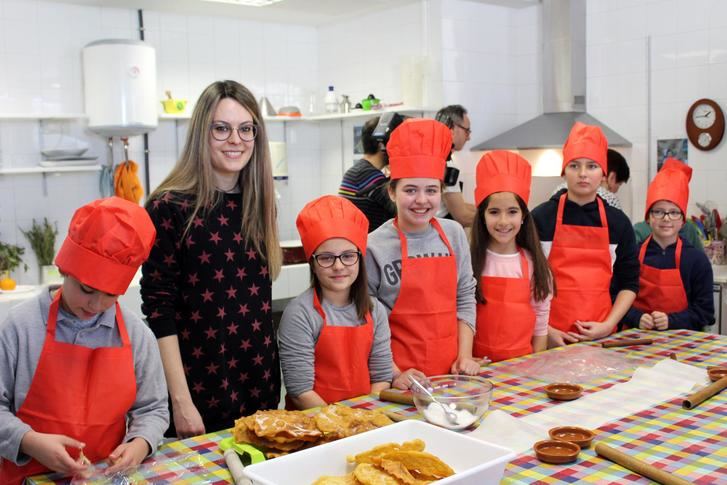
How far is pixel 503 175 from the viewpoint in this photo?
2.75 metres

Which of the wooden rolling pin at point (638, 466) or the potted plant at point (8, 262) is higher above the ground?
the potted plant at point (8, 262)

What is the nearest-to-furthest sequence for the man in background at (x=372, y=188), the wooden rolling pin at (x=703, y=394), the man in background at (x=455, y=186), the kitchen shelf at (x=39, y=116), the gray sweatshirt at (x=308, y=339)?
the wooden rolling pin at (x=703, y=394), the gray sweatshirt at (x=308, y=339), the man in background at (x=372, y=188), the man in background at (x=455, y=186), the kitchen shelf at (x=39, y=116)

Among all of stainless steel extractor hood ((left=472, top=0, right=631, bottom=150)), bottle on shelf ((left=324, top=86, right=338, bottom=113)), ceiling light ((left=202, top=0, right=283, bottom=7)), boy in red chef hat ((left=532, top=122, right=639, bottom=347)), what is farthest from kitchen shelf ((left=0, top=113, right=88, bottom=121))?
boy in red chef hat ((left=532, top=122, right=639, bottom=347))

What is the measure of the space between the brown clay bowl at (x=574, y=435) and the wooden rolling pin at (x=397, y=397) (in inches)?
15.7

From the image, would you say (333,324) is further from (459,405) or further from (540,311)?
(540,311)

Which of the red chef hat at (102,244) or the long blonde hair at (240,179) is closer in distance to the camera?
the red chef hat at (102,244)

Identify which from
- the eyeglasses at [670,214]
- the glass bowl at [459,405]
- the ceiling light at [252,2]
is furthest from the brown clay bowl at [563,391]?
the ceiling light at [252,2]

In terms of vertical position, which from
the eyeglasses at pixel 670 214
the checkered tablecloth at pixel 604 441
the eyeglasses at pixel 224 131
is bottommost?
the checkered tablecloth at pixel 604 441

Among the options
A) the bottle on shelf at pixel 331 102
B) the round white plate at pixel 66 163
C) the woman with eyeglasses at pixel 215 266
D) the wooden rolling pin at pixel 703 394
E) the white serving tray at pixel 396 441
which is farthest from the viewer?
the bottle on shelf at pixel 331 102

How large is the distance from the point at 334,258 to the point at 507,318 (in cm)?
78

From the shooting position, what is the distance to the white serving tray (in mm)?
1379

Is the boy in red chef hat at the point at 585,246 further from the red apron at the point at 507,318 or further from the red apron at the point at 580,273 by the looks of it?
the red apron at the point at 507,318

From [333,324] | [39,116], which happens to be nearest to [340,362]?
[333,324]

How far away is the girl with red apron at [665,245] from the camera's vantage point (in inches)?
123
